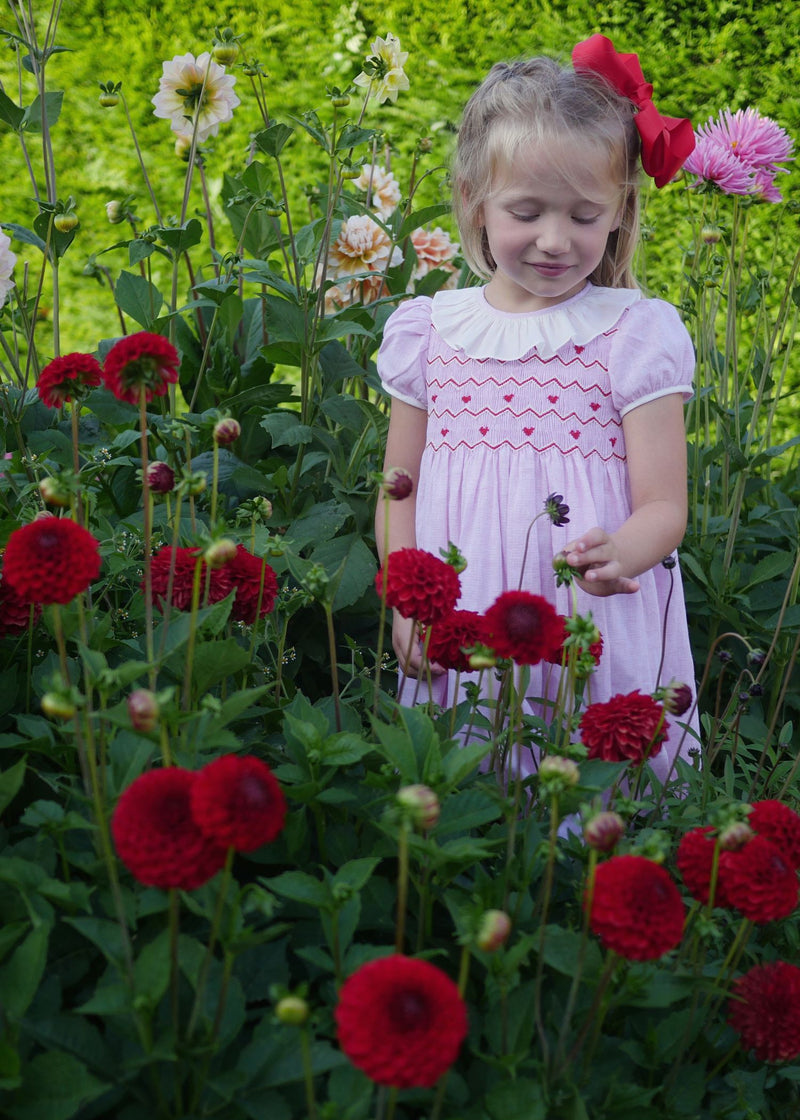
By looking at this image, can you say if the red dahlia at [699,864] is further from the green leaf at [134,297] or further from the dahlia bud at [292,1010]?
the green leaf at [134,297]

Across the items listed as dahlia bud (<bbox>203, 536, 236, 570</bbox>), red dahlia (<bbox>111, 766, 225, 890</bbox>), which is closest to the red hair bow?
dahlia bud (<bbox>203, 536, 236, 570</bbox>)

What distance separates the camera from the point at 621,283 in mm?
1740

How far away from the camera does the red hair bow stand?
1.55 metres

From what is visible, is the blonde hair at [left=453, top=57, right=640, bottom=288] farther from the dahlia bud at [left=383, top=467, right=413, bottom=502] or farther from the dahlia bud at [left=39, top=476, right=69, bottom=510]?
the dahlia bud at [left=39, top=476, right=69, bottom=510]

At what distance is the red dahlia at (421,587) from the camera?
3.30 feet

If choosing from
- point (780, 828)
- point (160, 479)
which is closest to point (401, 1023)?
point (780, 828)

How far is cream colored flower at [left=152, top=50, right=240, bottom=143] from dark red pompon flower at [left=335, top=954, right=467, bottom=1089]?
1.65 metres

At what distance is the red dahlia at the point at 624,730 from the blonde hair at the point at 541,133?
2.56ft

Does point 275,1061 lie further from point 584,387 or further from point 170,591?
point 584,387

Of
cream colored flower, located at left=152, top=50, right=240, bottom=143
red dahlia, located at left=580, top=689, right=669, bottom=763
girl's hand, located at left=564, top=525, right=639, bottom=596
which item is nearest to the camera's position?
red dahlia, located at left=580, top=689, right=669, bottom=763

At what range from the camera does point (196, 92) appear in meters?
1.96

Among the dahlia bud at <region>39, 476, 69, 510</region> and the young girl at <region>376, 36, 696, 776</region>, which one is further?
the young girl at <region>376, 36, 696, 776</region>

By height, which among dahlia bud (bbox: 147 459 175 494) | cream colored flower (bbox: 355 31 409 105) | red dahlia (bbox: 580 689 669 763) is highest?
cream colored flower (bbox: 355 31 409 105)

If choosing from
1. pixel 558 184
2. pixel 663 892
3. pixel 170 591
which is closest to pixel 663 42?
pixel 558 184
